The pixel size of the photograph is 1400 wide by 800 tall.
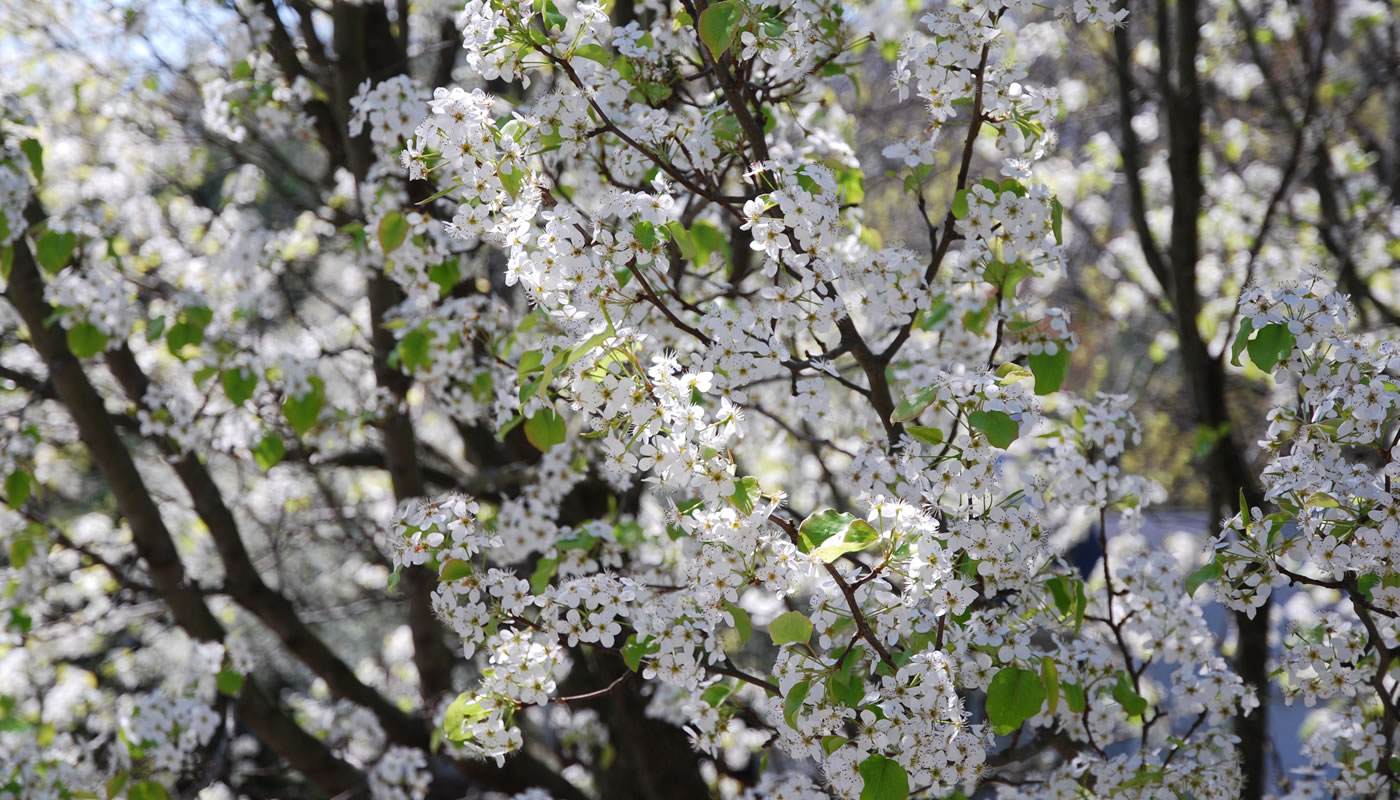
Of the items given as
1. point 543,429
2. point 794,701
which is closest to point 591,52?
point 543,429

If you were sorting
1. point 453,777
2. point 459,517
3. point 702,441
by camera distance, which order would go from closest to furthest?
point 702,441 → point 459,517 → point 453,777

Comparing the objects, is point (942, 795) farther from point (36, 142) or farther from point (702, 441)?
point (36, 142)

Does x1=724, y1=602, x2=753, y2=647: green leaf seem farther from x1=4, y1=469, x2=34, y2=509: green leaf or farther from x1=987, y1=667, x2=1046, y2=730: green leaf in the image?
x1=4, y1=469, x2=34, y2=509: green leaf

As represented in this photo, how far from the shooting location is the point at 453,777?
5766 mm

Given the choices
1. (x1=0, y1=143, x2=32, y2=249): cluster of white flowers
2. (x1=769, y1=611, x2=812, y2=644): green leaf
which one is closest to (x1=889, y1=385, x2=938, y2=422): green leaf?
(x1=769, y1=611, x2=812, y2=644): green leaf

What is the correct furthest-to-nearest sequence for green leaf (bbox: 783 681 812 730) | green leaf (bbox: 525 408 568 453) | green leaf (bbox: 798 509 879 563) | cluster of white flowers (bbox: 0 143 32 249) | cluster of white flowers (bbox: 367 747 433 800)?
cluster of white flowers (bbox: 367 747 433 800), cluster of white flowers (bbox: 0 143 32 249), green leaf (bbox: 525 408 568 453), green leaf (bbox: 783 681 812 730), green leaf (bbox: 798 509 879 563)

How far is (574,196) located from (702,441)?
1654 millimetres

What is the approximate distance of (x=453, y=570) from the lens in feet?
6.53

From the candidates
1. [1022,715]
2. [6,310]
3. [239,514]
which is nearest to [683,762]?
[1022,715]

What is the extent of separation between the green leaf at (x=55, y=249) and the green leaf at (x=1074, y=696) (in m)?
3.02

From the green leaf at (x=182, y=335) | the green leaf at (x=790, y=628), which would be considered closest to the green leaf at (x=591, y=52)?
the green leaf at (x=790, y=628)

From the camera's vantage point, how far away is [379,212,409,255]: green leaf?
2.79 metres

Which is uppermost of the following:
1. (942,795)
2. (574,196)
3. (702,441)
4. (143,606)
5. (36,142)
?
(36,142)

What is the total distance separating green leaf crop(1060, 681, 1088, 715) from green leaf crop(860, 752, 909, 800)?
0.53m
